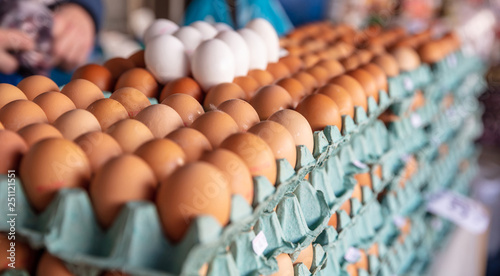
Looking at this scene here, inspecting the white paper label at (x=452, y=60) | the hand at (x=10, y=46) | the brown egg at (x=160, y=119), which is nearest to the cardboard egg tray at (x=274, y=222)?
the brown egg at (x=160, y=119)

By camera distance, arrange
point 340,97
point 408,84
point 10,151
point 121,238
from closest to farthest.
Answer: point 121,238, point 10,151, point 340,97, point 408,84

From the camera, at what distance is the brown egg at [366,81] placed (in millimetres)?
1408

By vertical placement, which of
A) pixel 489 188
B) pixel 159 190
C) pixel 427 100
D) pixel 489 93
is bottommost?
pixel 489 188

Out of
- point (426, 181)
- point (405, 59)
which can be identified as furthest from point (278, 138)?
point (426, 181)

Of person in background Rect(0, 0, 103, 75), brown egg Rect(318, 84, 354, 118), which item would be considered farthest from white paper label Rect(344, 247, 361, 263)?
person in background Rect(0, 0, 103, 75)

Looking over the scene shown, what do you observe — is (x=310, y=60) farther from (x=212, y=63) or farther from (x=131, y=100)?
(x=131, y=100)

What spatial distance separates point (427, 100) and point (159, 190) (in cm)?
177

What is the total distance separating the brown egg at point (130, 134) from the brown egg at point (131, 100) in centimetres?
16

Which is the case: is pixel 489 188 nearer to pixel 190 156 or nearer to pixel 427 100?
pixel 427 100

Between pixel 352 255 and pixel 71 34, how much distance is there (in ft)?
5.13

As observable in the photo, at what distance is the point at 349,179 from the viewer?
1.26 meters

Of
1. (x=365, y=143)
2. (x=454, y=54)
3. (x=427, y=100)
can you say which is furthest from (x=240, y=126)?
(x=454, y=54)

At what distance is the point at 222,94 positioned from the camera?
1149 millimetres

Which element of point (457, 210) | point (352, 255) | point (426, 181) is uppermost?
point (352, 255)
